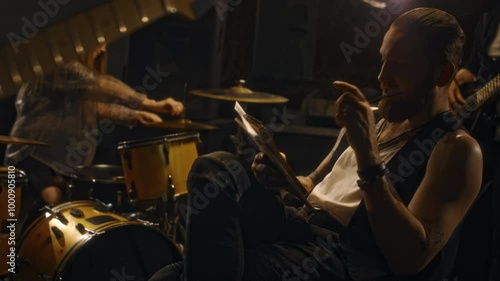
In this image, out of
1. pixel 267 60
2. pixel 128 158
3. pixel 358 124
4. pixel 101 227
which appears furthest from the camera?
pixel 267 60

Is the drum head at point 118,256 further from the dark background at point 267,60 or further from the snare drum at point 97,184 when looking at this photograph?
the dark background at point 267,60

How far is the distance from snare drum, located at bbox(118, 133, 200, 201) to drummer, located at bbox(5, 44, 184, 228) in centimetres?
27

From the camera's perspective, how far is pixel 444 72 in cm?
192

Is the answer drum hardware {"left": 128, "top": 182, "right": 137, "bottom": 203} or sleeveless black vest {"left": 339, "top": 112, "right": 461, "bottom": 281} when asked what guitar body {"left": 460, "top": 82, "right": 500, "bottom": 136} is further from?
drum hardware {"left": 128, "top": 182, "right": 137, "bottom": 203}

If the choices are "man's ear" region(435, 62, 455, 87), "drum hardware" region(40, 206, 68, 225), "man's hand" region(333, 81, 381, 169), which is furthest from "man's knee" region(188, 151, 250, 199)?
"drum hardware" region(40, 206, 68, 225)

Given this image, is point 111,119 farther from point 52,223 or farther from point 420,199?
point 420,199

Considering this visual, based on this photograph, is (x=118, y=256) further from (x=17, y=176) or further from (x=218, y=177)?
(x=218, y=177)

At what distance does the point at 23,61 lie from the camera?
1.09m

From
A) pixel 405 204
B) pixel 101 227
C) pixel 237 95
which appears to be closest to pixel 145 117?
pixel 237 95

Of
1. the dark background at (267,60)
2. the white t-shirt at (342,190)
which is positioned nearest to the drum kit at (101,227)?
the white t-shirt at (342,190)

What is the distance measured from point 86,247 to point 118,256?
18cm

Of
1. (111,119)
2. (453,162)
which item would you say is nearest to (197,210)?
(453,162)

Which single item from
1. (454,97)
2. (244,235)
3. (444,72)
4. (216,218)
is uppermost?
(444,72)

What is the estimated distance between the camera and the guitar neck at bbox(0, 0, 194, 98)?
1.09m
